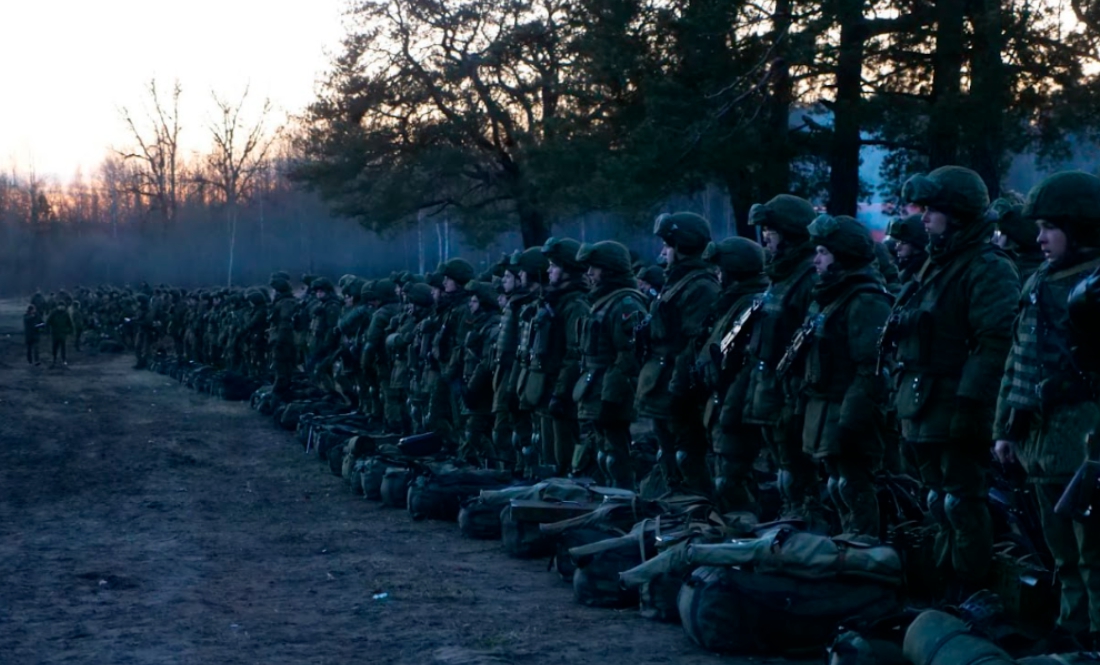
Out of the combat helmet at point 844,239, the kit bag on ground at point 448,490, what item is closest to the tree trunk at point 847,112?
the kit bag on ground at point 448,490

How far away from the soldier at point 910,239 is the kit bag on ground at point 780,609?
8.71 ft

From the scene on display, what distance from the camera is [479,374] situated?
14.7 m

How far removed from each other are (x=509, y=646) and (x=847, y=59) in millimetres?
13667

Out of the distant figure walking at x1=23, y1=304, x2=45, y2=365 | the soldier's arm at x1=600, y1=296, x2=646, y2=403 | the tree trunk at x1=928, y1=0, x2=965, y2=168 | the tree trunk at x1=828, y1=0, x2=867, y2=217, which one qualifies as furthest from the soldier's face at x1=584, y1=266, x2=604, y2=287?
the distant figure walking at x1=23, y1=304, x2=45, y2=365

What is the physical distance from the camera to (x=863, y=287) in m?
8.32

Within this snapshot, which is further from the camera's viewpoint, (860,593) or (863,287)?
(863,287)

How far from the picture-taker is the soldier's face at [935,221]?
7.39 metres

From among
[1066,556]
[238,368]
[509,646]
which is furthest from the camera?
[238,368]

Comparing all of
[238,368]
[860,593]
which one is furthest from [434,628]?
[238,368]

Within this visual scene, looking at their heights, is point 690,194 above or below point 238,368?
above

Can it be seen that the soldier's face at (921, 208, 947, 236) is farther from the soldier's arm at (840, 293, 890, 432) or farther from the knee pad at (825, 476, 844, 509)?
the knee pad at (825, 476, 844, 509)

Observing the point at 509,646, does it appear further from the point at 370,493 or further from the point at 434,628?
the point at 370,493

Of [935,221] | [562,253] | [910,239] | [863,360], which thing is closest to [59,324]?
[562,253]

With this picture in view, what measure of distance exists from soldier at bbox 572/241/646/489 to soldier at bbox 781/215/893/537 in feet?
10.3
